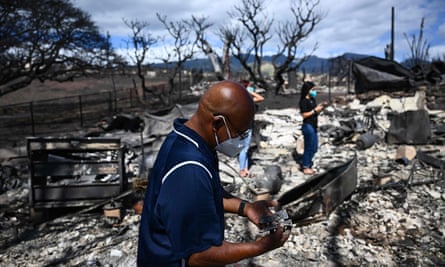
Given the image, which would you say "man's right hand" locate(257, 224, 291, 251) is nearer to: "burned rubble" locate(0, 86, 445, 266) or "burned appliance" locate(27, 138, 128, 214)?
"burned rubble" locate(0, 86, 445, 266)

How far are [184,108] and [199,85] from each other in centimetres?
2537

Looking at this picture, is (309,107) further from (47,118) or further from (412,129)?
(47,118)

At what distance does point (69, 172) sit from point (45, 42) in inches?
414

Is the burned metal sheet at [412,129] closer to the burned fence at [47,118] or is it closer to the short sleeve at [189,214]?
the short sleeve at [189,214]

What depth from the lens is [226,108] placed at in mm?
1340

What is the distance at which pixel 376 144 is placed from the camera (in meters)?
9.24

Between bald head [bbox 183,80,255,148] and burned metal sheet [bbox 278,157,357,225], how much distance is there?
313 cm

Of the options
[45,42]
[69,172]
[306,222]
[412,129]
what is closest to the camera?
[306,222]

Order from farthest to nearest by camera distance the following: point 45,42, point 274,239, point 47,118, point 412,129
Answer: point 47,118, point 45,42, point 412,129, point 274,239

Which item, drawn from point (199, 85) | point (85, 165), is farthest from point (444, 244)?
point (199, 85)

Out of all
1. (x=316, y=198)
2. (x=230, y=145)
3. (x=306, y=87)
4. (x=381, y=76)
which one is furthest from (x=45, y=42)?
(x=381, y=76)

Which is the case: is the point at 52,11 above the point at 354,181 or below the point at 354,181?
above

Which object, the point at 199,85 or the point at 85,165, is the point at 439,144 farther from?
the point at 199,85

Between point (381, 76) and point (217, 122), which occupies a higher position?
point (381, 76)
